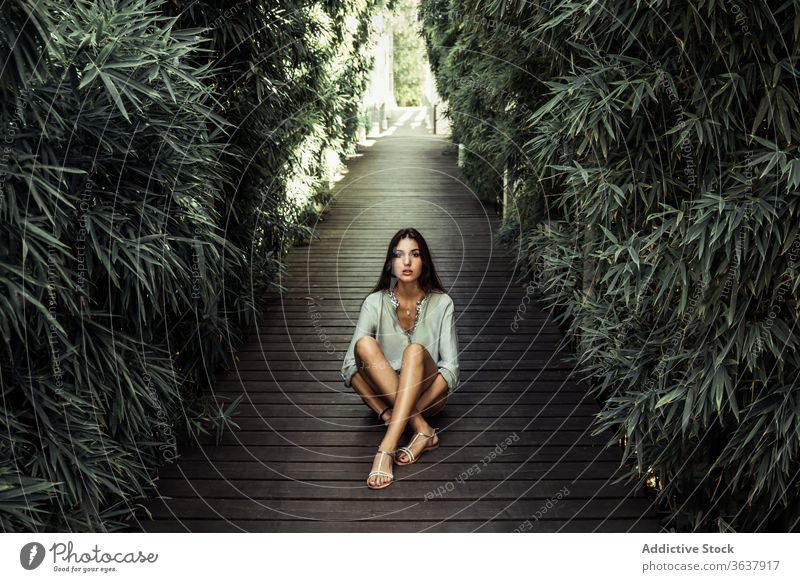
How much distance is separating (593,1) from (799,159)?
886 millimetres

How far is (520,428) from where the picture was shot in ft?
11.8

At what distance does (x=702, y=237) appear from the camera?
2365 mm

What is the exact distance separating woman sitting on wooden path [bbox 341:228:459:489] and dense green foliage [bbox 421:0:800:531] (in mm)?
683

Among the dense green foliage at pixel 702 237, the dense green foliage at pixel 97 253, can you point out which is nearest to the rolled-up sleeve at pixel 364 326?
the dense green foliage at pixel 97 253

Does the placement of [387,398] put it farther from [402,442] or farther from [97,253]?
[97,253]

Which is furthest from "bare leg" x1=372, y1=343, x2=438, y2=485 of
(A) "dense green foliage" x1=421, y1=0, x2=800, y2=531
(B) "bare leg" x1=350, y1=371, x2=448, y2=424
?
(A) "dense green foliage" x1=421, y1=0, x2=800, y2=531

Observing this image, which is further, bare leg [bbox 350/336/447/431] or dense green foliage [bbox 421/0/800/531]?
bare leg [bbox 350/336/447/431]

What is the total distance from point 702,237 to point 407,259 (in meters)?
1.30

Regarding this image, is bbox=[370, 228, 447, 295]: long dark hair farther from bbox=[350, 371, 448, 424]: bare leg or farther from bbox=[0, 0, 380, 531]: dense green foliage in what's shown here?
bbox=[0, 0, 380, 531]: dense green foliage

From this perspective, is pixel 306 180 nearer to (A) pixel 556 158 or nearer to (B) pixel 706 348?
(A) pixel 556 158

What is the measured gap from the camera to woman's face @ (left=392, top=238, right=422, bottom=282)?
3291mm
